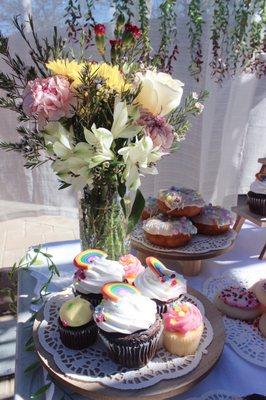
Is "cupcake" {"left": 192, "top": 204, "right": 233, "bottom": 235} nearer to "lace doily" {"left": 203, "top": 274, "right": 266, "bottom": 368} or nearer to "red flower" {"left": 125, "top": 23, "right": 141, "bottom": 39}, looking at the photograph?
"lace doily" {"left": 203, "top": 274, "right": 266, "bottom": 368}

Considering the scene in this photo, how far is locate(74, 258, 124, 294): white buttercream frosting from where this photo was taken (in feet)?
2.46

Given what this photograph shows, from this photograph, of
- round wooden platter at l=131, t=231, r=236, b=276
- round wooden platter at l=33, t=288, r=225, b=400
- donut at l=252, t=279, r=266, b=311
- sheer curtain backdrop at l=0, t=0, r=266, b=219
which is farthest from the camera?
sheer curtain backdrop at l=0, t=0, r=266, b=219

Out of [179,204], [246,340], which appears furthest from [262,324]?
[179,204]

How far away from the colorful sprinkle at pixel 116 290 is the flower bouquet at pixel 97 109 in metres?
0.18

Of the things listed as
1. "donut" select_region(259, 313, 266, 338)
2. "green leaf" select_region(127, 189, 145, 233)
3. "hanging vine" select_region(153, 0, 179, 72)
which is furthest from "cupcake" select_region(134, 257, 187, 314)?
"hanging vine" select_region(153, 0, 179, 72)

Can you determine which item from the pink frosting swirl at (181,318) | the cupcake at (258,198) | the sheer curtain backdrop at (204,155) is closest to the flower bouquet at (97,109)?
the pink frosting swirl at (181,318)

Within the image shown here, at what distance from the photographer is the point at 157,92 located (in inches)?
26.5

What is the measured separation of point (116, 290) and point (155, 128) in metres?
0.29

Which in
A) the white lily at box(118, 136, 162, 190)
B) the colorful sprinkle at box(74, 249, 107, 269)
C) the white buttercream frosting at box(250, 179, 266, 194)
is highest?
the white lily at box(118, 136, 162, 190)

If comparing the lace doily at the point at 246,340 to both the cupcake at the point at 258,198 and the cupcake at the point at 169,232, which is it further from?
the cupcake at the point at 258,198

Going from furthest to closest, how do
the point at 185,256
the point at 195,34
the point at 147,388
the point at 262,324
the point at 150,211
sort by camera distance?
the point at 195,34 < the point at 150,211 < the point at 185,256 < the point at 262,324 < the point at 147,388

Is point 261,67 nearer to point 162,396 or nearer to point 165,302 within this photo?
point 165,302

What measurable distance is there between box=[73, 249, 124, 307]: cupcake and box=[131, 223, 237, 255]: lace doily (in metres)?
0.30

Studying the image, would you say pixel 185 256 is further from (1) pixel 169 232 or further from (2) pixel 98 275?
(2) pixel 98 275
